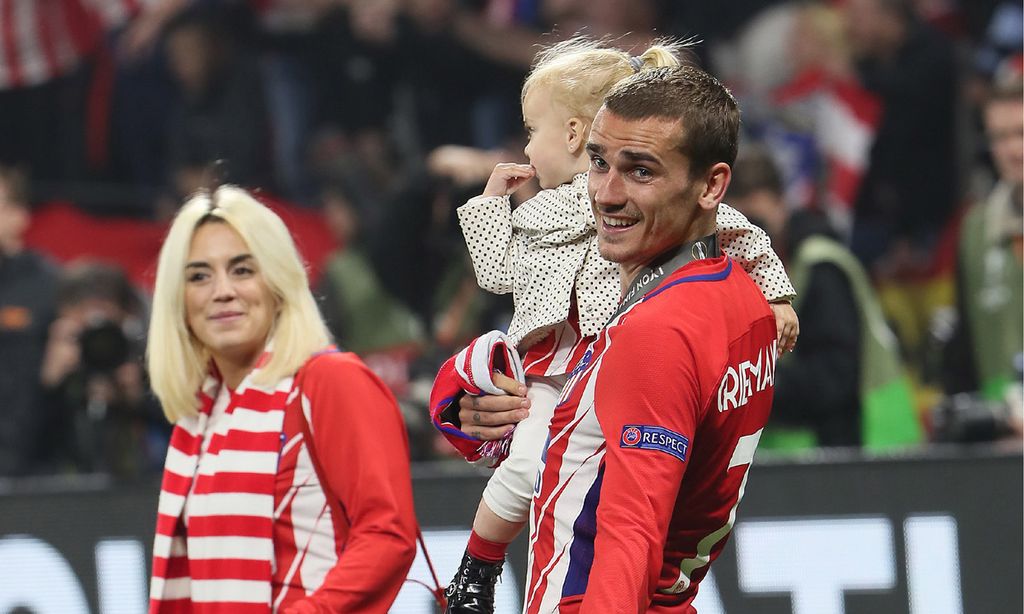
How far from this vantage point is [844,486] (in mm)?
4789

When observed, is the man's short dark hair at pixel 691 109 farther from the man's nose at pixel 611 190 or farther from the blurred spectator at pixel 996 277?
the blurred spectator at pixel 996 277

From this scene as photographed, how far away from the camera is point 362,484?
306 centimetres

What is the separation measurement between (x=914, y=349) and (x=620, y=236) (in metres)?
4.54

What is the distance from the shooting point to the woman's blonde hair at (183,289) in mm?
3377

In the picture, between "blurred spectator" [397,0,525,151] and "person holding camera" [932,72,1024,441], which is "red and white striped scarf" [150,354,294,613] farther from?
"blurred spectator" [397,0,525,151]

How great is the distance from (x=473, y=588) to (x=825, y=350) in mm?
2802

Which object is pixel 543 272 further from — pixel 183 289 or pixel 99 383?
pixel 99 383

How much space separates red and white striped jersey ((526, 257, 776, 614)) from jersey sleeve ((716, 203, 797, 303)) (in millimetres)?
262

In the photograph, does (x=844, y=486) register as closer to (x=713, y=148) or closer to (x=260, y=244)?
(x=260, y=244)

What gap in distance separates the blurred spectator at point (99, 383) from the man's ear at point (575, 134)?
10.5 ft

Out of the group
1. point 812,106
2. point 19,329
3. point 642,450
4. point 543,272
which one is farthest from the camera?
point 812,106

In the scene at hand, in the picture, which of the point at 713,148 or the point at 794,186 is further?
the point at 794,186

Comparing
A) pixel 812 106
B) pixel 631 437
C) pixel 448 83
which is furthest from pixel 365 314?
pixel 631 437

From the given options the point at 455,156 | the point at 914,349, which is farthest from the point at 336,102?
the point at 914,349
